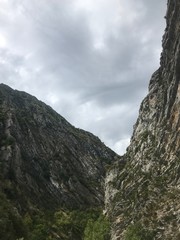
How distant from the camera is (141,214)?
99.8 metres

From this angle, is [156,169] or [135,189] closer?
[156,169]

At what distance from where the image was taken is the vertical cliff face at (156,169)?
9156cm

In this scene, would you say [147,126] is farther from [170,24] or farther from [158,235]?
[158,235]

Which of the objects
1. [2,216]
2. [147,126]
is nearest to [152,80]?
[147,126]

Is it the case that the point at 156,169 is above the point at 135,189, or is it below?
above

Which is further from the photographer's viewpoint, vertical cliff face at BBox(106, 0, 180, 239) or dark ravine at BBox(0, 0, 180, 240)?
vertical cliff face at BBox(106, 0, 180, 239)

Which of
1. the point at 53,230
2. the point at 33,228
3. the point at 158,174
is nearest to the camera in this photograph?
the point at 158,174

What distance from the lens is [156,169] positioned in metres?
113

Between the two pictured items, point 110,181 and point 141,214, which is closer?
point 141,214

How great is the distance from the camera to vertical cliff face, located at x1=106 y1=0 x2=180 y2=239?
9156 centimetres

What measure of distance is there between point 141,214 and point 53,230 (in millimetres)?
47765

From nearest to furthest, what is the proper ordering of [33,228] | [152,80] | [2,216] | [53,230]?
[2,216]
[33,228]
[53,230]
[152,80]

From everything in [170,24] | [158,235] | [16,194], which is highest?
[170,24]

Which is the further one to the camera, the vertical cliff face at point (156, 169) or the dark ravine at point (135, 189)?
the vertical cliff face at point (156, 169)
